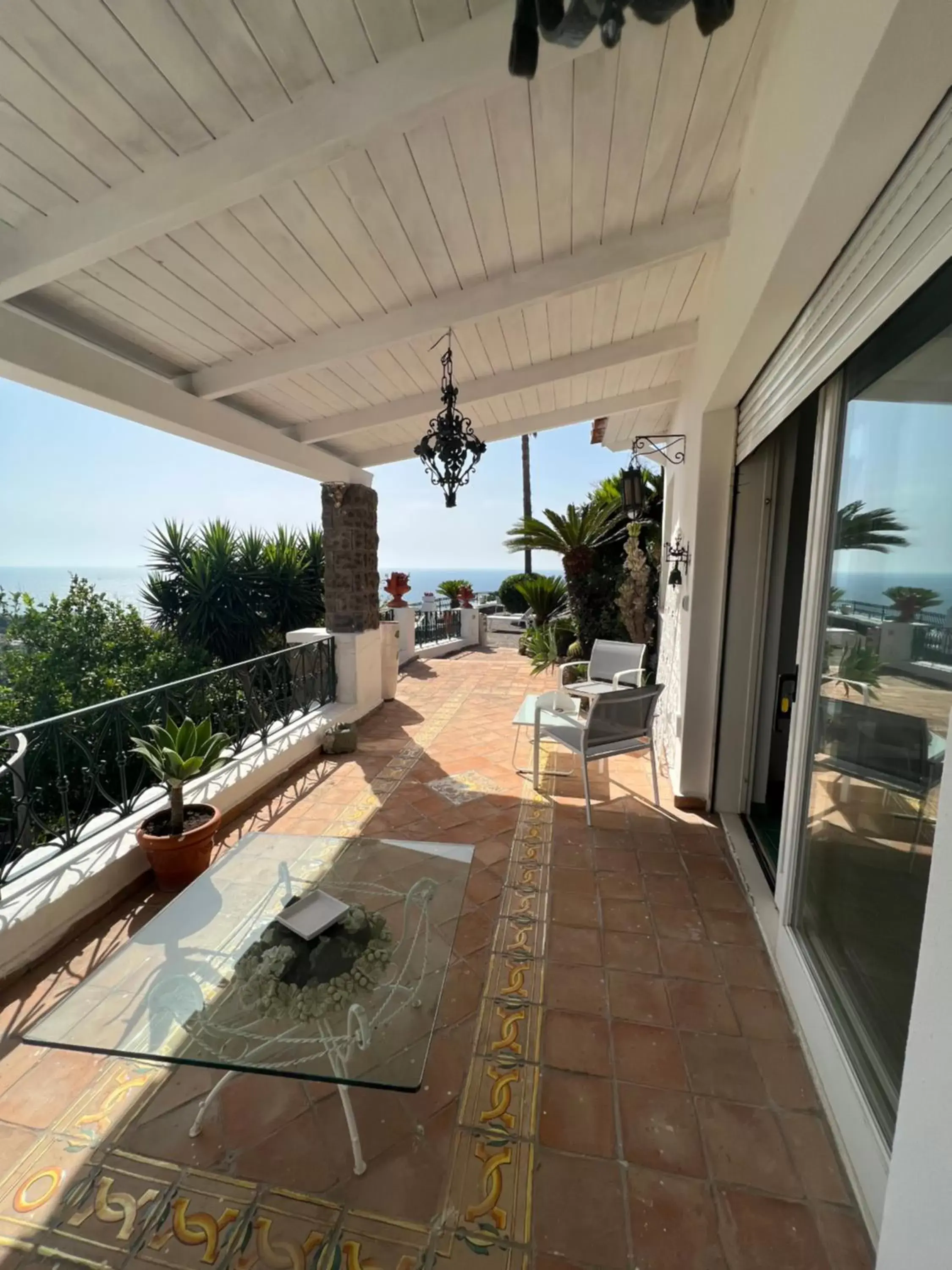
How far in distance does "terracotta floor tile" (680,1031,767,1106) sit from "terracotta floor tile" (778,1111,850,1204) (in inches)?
3.2

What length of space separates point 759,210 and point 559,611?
7091mm

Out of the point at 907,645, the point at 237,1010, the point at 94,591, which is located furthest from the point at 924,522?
the point at 94,591

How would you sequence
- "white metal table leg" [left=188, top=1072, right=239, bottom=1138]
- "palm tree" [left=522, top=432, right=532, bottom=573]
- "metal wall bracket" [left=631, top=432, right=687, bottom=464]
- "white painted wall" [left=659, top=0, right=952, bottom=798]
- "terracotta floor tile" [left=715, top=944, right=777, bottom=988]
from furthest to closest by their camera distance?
"palm tree" [left=522, top=432, right=532, bottom=573] → "metal wall bracket" [left=631, top=432, right=687, bottom=464] → "terracotta floor tile" [left=715, top=944, right=777, bottom=988] → "white metal table leg" [left=188, top=1072, right=239, bottom=1138] → "white painted wall" [left=659, top=0, right=952, bottom=798]

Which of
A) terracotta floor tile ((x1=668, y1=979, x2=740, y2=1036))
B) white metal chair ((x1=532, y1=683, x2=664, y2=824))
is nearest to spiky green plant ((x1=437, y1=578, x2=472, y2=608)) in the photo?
white metal chair ((x1=532, y1=683, x2=664, y2=824))

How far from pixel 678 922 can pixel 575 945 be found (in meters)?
0.47

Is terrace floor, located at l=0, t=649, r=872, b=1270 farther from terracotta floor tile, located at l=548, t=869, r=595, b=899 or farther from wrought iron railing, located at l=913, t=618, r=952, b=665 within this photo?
wrought iron railing, located at l=913, t=618, r=952, b=665

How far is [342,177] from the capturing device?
179 centimetres

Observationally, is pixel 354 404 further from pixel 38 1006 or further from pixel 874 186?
pixel 38 1006

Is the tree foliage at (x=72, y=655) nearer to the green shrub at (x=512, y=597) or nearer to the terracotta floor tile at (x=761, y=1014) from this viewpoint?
the terracotta floor tile at (x=761, y=1014)

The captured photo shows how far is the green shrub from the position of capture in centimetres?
1319

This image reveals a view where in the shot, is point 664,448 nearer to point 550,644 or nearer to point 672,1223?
point 550,644

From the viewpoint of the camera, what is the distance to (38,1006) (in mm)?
1779

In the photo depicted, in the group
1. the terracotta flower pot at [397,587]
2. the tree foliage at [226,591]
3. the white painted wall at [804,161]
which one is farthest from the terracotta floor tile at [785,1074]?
the tree foliage at [226,591]

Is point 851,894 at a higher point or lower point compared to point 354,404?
lower
